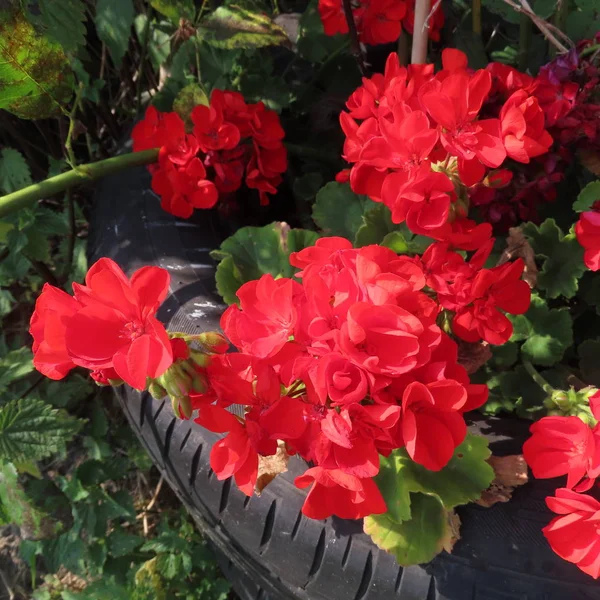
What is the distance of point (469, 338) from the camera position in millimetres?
717

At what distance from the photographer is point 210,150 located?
40.9 inches

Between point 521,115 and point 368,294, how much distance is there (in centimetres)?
36

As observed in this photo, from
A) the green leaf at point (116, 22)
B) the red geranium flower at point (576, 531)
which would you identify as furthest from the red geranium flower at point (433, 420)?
the green leaf at point (116, 22)

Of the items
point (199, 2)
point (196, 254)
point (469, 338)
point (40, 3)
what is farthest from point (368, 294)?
point (199, 2)

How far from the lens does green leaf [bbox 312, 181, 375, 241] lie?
41.8 inches

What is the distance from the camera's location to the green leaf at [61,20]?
0.92 meters

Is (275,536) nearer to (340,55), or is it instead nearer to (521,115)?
(521,115)

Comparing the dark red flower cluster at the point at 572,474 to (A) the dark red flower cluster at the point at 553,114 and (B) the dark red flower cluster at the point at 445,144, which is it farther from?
(A) the dark red flower cluster at the point at 553,114

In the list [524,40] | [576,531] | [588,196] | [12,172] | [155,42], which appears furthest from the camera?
[155,42]

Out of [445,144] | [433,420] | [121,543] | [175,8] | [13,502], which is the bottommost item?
[121,543]

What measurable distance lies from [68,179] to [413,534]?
2.57ft

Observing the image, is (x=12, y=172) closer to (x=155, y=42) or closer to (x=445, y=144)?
(x=155, y=42)

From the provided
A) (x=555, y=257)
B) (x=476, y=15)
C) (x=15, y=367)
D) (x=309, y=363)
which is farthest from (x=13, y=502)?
(x=476, y=15)

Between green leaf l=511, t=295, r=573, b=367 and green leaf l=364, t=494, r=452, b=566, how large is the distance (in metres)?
0.30
